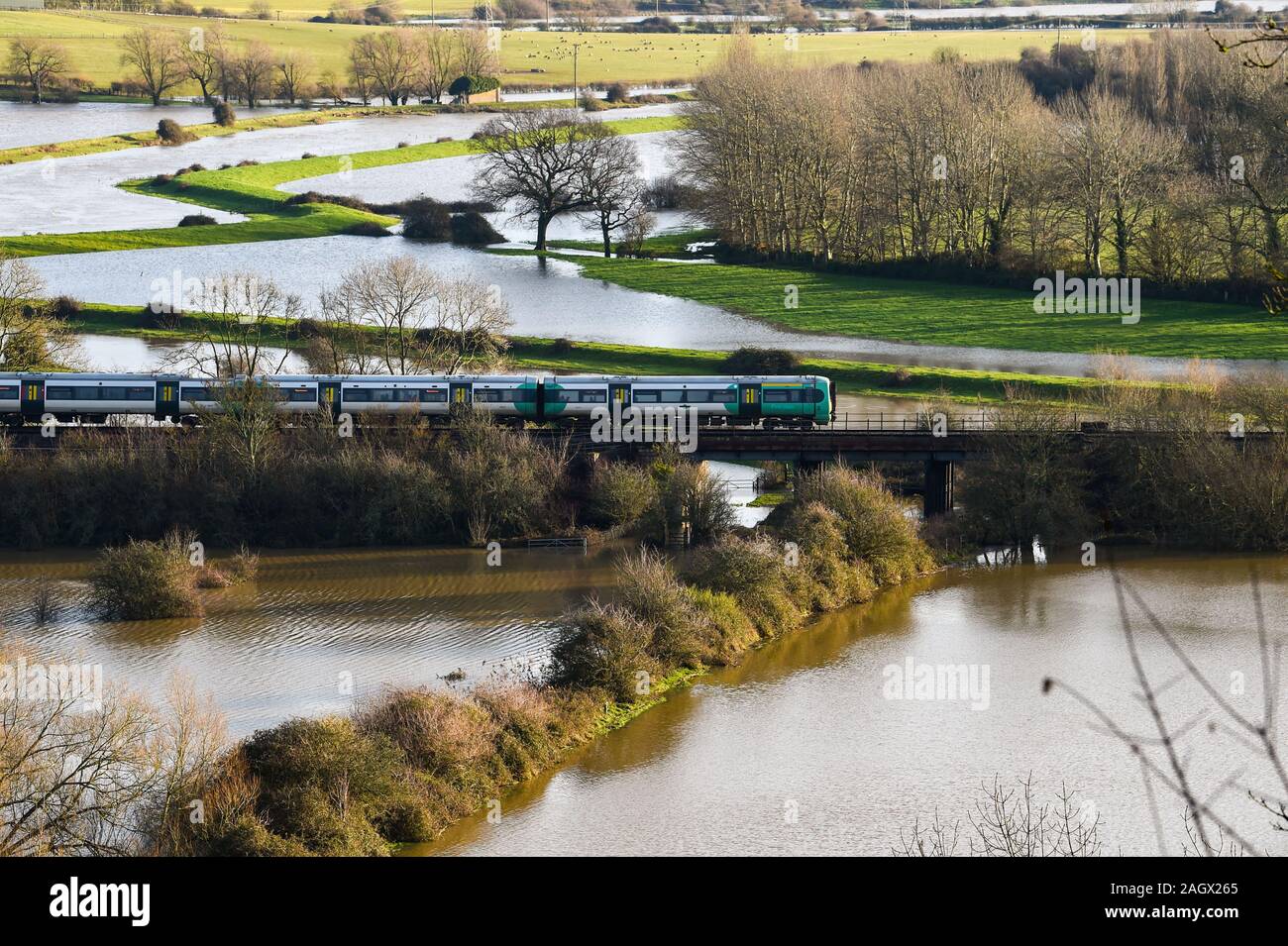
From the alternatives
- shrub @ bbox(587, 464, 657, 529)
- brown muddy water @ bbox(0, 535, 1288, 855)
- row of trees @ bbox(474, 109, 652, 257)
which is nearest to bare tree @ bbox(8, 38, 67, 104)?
row of trees @ bbox(474, 109, 652, 257)

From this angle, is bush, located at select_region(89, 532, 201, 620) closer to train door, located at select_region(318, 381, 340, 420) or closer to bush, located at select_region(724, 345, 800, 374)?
train door, located at select_region(318, 381, 340, 420)

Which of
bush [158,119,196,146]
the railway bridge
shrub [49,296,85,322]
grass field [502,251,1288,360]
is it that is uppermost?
bush [158,119,196,146]

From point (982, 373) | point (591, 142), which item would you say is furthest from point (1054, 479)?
point (591, 142)

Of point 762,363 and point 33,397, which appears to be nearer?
point 33,397

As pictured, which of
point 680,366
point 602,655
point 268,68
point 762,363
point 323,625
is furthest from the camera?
point 268,68

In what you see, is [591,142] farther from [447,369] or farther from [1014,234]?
[447,369]

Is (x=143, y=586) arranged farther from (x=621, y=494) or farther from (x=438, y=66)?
(x=438, y=66)

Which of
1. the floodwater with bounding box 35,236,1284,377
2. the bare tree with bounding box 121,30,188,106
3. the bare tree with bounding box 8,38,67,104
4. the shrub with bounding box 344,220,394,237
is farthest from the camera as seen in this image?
the bare tree with bounding box 121,30,188,106

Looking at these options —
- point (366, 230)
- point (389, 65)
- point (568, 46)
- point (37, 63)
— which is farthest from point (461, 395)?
point (568, 46)
